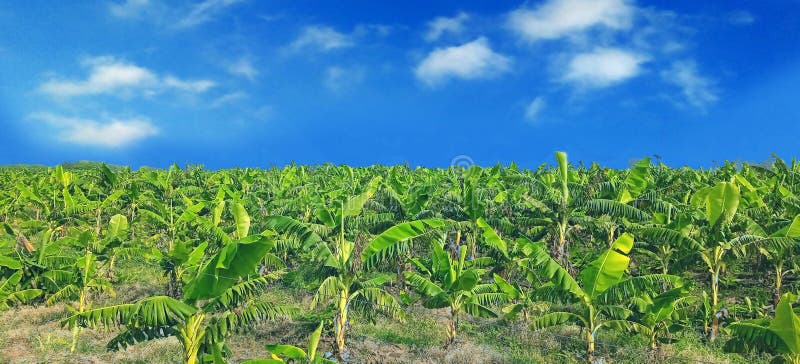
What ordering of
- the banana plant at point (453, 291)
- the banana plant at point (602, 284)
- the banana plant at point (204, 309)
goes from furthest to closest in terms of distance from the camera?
the banana plant at point (453, 291) → the banana plant at point (602, 284) → the banana plant at point (204, 309)

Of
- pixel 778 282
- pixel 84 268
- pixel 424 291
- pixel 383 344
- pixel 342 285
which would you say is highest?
pixel 778 282

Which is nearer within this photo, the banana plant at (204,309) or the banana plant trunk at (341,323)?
the banana plant at (204,309)

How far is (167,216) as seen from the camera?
16906mm

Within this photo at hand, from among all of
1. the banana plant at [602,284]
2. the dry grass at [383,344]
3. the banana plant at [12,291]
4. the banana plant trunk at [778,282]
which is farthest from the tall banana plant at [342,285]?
the banana plant trunk at [778,282]

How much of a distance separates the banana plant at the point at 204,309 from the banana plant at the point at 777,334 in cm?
610

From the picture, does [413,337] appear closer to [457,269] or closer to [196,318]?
[457,269]

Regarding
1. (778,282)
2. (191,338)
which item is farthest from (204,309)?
(778,282)

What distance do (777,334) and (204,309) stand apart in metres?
7.37

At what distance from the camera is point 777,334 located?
651 cm

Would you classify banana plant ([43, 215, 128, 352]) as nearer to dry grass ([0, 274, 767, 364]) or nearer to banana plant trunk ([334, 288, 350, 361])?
dry grass ([0, 274, 767, 364])

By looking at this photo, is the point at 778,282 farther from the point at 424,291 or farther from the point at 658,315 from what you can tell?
the point at 424,291

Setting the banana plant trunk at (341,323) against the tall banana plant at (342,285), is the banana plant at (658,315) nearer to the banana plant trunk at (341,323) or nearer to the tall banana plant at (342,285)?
the tall banana plant at (342,285)

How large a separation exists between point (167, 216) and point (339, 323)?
961 centimetres

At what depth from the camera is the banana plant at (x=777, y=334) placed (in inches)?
245
